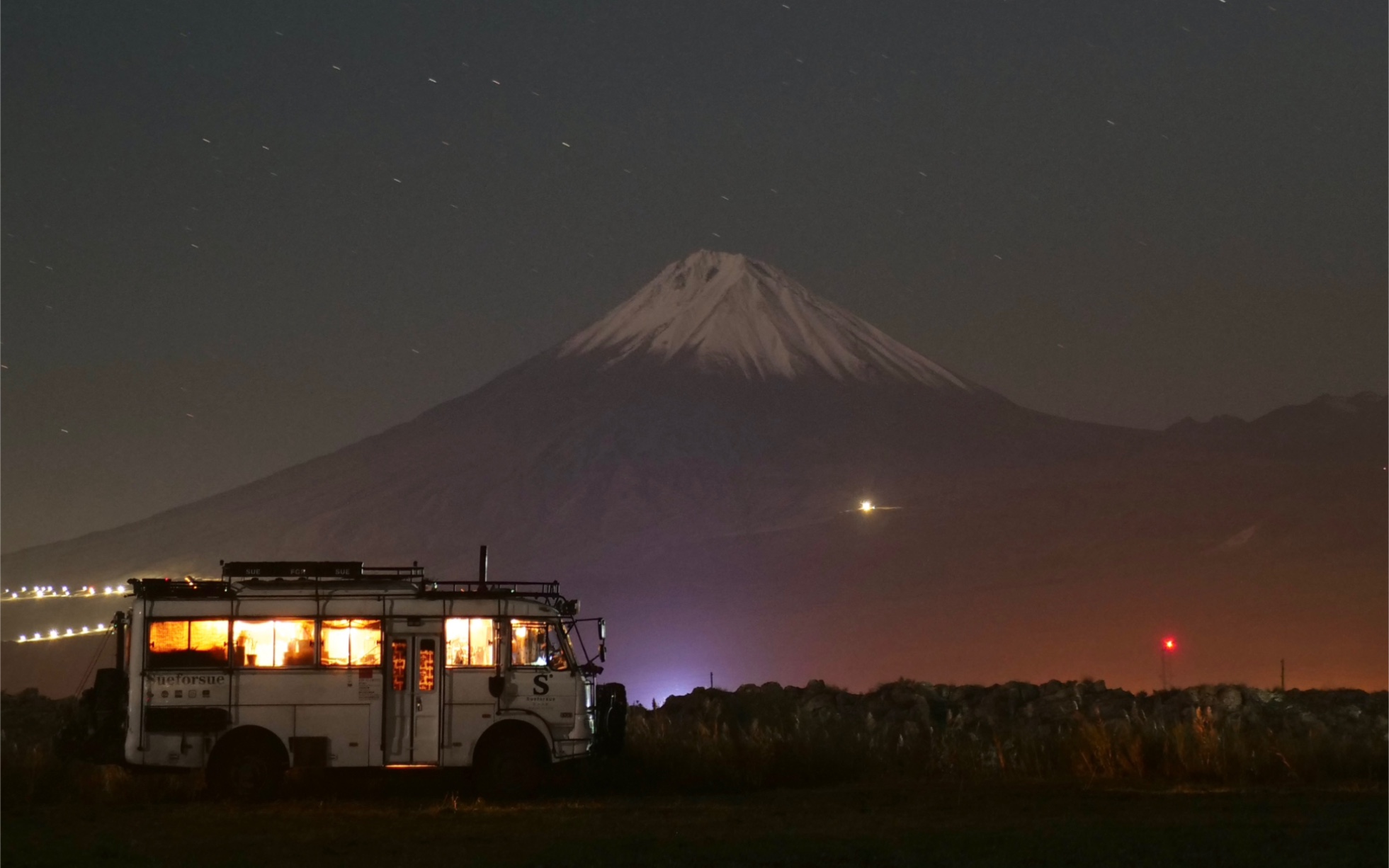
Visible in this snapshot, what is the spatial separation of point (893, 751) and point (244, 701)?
8.50 m

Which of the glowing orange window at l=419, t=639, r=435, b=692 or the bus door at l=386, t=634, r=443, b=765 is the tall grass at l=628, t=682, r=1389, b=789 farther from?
the glowing orange window at l=419, t=639, r=435, b=692

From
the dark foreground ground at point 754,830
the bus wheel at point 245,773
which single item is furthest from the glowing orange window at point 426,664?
the bus wheel at point 245,773

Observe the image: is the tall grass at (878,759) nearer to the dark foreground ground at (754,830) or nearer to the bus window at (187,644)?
the dark foreground ground at (754,830)

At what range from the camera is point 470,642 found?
19.5 metres

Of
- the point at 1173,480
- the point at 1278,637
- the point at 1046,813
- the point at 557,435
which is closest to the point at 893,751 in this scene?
the point at 1046,813

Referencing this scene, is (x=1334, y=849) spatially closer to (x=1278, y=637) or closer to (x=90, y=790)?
(x=90, y=790)

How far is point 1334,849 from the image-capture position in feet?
46.2

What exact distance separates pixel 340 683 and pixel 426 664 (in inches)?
38.9

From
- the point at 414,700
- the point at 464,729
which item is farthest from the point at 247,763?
the point at 464,729

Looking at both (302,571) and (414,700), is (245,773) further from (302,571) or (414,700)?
(302,571)

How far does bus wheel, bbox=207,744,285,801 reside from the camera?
19000 millimetres

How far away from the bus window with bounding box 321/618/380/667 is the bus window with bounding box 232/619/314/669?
186 mm

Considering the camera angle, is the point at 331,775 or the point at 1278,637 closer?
A: the point at 331,775

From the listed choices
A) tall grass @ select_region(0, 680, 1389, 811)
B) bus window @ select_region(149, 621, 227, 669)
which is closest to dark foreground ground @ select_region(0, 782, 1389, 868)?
tall grass @ select_region(0, 680, 1389, 811)
